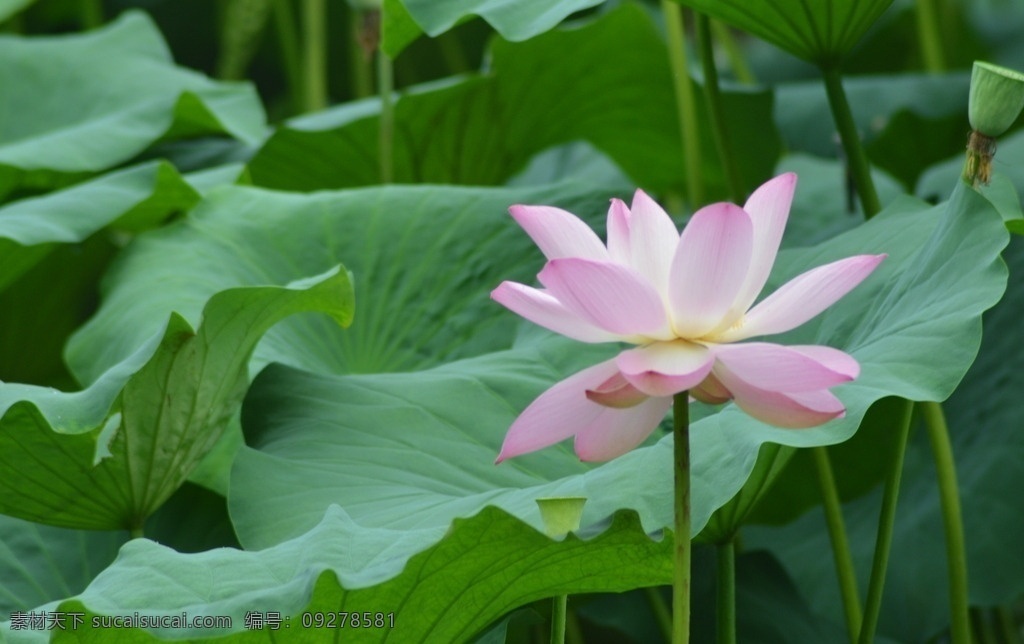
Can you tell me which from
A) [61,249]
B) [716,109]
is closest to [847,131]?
[716,109]

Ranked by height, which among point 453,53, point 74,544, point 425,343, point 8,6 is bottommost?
point 74,544

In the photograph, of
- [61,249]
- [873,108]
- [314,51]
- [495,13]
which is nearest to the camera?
[495,13]

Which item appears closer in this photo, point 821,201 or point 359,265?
point 359,265

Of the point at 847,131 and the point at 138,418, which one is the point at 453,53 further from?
the point at 138,418

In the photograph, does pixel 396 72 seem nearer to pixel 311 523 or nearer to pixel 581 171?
pixel 581 171

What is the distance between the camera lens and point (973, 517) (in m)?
1.10

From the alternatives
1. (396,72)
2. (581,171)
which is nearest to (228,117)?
(581,171)

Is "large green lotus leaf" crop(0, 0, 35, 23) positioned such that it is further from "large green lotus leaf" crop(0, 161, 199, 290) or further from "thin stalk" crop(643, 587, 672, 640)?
"thin stalk" crop(643, 587, 672, 640)

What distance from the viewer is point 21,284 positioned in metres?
1.31

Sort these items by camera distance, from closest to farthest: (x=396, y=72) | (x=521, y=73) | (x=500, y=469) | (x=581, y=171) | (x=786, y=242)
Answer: (x=500, y=469) → (x=786, y=242) → (x=521, y=73) → (x=581, y=171) → (x=396, y=72)

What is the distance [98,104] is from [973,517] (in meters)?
1.06

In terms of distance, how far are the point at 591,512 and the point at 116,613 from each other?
0.25m

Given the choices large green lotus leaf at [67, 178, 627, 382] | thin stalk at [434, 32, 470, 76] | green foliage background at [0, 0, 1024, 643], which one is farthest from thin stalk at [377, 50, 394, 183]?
thin stalk at [434, 32, 470, 76]

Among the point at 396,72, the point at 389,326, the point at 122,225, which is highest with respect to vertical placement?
the point at 396,72
